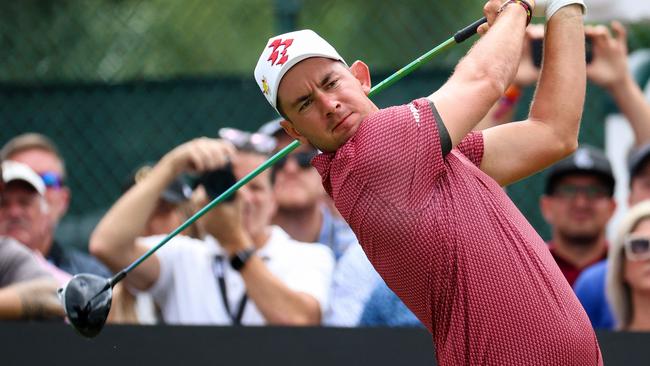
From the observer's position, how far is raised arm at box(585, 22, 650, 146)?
561 centimetres

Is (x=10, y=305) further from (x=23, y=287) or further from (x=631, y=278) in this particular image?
(x=631, y=278)

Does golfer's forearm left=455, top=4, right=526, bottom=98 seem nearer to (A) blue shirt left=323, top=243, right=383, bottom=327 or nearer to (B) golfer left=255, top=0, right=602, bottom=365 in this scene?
(B) golfer left=255, top=0, right=602, bottom=365

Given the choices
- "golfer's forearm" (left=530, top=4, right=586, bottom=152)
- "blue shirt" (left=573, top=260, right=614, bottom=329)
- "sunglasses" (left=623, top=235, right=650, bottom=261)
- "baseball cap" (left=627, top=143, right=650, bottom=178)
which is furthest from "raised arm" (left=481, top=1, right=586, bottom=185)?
"baseball cap" (left=627, top=143, right=650, bottom=178)

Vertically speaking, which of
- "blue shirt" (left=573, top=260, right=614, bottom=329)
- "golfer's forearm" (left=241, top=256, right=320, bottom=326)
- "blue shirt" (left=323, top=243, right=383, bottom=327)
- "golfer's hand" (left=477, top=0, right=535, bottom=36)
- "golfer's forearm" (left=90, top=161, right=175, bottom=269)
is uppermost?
"golfer's hand" (left=477, top=0, right=535, bottom=36)

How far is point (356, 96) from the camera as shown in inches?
130

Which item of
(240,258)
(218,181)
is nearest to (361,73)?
(240,258)

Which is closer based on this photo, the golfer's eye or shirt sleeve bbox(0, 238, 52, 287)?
the golfer's eye

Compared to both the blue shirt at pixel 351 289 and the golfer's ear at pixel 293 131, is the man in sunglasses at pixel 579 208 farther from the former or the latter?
the golfer's ear at pixel 293 131

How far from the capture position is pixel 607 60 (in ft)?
18.5

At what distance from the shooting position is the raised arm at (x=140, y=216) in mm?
5176

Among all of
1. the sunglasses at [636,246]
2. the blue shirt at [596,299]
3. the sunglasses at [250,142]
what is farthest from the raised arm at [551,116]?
the sunglasses at [250,142]

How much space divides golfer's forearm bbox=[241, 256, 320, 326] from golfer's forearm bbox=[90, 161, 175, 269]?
19.8 inches

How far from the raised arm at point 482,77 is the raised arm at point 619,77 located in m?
2.34

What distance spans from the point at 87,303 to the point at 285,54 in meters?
1.24
